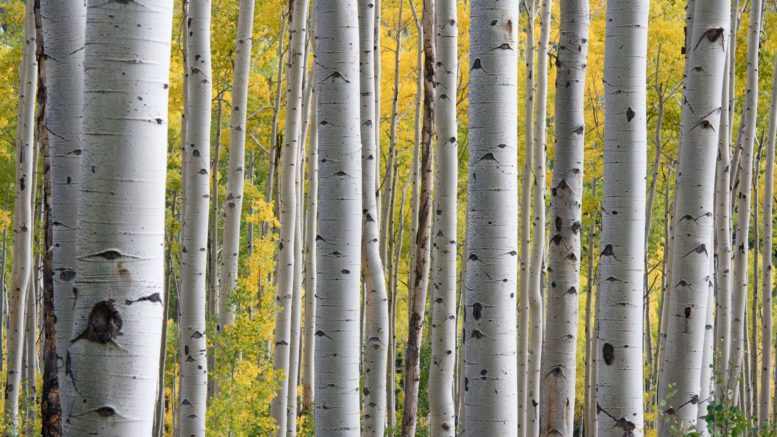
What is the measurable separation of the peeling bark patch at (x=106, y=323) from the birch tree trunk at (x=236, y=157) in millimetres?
5665

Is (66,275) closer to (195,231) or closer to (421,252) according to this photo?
(195,231)

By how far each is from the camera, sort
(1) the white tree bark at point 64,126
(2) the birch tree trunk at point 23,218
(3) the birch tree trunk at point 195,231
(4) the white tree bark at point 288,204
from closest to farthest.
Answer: (1) the white tree bark at point 64,126 < (3) the birch tree trunk at point 195,231 < (4) the white tree bark at point 288,204 < (2) the birch tree trunk at point 23,218

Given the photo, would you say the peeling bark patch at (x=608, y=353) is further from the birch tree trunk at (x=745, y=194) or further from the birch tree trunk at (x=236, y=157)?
the birch tree trunk at (x=745, y=194)

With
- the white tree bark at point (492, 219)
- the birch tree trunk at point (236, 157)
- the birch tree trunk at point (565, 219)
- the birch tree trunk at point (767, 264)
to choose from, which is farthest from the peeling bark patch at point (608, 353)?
the birch tree trunk at point (767, 264)

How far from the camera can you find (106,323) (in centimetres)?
191

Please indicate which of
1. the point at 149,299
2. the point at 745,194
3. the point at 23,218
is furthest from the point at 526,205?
the point at 149,299

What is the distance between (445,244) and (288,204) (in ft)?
8.56

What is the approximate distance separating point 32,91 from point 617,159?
758 cm

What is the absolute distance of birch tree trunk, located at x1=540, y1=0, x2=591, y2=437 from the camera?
4.24 meters

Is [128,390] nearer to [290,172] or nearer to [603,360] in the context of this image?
[603,360]

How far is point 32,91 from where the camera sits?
30.6ft

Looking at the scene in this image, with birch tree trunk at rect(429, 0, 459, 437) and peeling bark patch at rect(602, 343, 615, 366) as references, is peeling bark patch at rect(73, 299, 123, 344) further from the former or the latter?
birch tree trunk at rect(429, 0, 459, 437)

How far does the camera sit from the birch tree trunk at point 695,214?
3842 millimetres

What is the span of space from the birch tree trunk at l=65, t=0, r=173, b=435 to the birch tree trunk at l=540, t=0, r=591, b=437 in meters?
2.64
